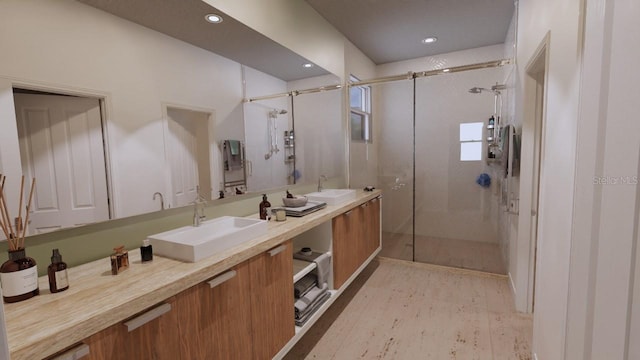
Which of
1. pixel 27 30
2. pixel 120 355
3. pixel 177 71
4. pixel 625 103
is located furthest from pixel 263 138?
pixel 625 103

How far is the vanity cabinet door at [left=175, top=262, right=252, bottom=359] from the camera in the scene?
1.13m

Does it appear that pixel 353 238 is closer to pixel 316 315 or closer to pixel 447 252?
pixel 316 315

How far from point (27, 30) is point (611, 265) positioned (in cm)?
195

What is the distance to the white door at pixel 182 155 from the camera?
1646 mm

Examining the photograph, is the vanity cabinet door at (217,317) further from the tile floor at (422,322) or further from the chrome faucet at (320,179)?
the chrome faucet at (320,179)

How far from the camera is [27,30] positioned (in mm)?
1091

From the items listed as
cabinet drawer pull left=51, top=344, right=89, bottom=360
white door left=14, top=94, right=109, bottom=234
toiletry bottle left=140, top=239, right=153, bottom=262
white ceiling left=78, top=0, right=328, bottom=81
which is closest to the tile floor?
toiletry bottle left=140, top=239, right=153, bottom=262

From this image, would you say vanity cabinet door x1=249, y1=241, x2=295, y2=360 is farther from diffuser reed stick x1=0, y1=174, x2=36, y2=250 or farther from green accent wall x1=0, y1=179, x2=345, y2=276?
diffuser reed stick x1=0, y1=174, x2=36, y2=250

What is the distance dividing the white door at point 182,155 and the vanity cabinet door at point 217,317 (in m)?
0.64

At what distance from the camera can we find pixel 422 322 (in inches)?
92.6

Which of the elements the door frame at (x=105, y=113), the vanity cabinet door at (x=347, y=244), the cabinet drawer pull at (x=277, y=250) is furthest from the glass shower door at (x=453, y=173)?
the door frame at (x=105, y=113)

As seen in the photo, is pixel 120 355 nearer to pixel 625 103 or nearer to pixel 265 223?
pixel 265 223

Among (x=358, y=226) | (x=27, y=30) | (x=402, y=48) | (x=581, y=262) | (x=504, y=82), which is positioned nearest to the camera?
(x=581, y=262)

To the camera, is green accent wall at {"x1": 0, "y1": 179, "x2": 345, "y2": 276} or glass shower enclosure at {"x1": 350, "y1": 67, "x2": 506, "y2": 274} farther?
glass shower enclosure at {"x1": 350, "y1": 67, "x2": 506, "y2": 274}
